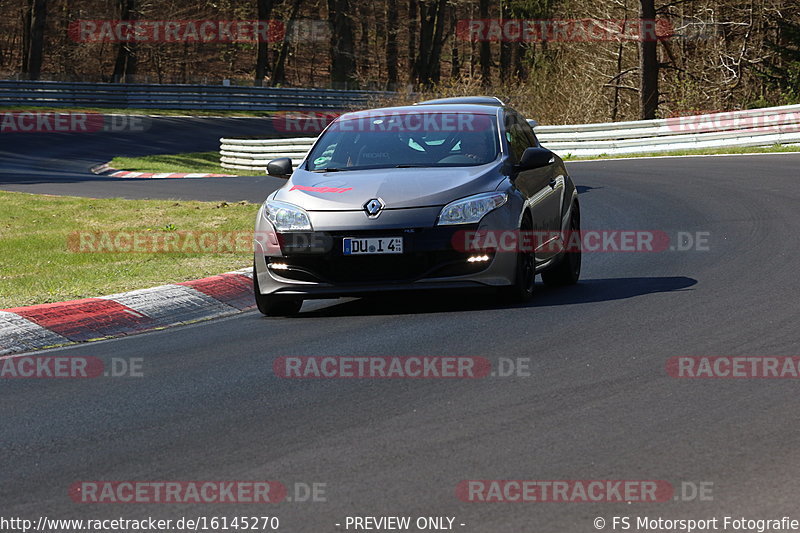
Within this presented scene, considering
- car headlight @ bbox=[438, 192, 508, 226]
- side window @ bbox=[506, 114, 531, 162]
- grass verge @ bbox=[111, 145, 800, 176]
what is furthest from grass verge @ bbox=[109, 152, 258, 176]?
car headlight @ bbox=[438, 192, 508, 226]

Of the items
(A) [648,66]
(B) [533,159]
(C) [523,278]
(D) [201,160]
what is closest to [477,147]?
(B) [533,159]

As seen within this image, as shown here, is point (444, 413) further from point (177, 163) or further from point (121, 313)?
point (177, 163)

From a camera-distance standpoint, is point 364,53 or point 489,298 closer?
point 489,298

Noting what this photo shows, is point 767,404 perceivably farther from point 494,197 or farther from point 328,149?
point 328,149

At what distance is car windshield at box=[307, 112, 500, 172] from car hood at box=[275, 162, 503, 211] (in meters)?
0.26

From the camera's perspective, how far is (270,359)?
8.16 metres

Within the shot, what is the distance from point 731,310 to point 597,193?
11780 millimetres

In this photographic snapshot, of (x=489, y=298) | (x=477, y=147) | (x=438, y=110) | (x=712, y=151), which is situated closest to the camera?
(x=489, y=298)

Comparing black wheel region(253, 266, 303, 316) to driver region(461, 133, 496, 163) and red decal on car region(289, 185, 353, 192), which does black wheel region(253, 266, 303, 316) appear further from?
driver region(461, 133, 496, 163)

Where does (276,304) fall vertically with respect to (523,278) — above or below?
below

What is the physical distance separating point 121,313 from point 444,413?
4.47m

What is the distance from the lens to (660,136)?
32156 millimetres

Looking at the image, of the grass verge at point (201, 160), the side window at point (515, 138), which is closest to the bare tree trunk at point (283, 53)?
the grass verge at point (201, 160)

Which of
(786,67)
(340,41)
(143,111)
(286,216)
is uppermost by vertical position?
(286,216)
